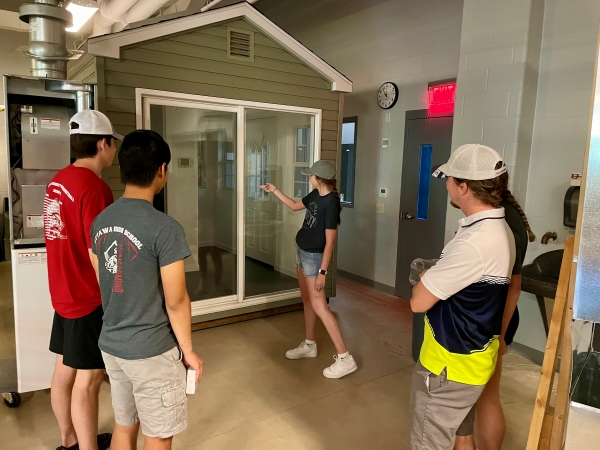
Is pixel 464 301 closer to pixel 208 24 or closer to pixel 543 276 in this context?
pixel 543 276

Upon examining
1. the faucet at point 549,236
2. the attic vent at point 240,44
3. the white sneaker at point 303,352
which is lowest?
the white sneaker at point 303,352

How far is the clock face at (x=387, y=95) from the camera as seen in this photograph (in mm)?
5159

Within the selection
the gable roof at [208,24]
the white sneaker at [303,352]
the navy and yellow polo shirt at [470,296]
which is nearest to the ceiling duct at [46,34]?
the gable roof at [208,24]

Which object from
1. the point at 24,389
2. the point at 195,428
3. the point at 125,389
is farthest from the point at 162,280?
the point at 24,389

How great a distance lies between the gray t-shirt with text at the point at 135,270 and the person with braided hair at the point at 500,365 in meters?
1.34

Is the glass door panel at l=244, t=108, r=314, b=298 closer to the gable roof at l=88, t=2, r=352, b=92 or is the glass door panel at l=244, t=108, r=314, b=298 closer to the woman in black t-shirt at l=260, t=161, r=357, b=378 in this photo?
the gable roof at l=88, t=2, r=352, b=92

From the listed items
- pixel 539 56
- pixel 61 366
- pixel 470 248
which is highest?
pixel 539 56

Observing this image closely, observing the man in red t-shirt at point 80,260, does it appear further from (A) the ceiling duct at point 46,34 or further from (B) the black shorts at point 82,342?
(A) the ceiling duct at point 46,34

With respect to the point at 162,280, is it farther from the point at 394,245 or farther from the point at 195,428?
the point at 394,245

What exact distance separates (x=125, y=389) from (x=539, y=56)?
12.5 feet

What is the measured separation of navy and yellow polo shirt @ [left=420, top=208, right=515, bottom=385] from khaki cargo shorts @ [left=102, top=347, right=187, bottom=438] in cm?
97

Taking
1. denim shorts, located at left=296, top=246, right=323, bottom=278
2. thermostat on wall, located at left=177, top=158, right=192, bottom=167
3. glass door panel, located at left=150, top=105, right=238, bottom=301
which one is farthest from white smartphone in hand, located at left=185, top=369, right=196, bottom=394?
thermostat on wall, located at left=177, top=158, right=192, bottom=167

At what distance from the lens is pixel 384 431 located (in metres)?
2.64

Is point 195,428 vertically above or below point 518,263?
below
